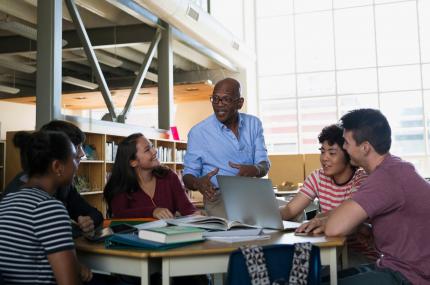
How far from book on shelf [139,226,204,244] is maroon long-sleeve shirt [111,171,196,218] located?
3.09 feet

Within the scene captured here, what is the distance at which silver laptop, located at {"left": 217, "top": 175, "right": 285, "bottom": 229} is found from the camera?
195 centimetres

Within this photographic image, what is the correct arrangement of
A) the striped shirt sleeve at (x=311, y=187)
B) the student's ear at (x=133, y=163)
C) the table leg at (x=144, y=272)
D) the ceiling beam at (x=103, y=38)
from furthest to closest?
the ceiling beam at (x=103, y=38)
the student's ear at (x=133, y=163)
the striped shirt sleeve at (x=311, y=187)
the table leg at (x=144, y=272)

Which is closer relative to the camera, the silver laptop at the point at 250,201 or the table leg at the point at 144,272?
the table leg at the point at 144,272

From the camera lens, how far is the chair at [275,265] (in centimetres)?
146

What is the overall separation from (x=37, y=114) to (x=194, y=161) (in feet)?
8.81

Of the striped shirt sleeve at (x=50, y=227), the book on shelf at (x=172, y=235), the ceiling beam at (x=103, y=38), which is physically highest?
the ceiling beam at (x=103, y=38)

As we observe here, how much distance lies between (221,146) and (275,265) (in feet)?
4.98

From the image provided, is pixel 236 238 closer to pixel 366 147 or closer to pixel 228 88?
pixel 366 147

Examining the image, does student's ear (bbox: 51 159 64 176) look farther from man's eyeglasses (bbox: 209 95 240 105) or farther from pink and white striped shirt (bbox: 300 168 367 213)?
pink and white striped shirt (bbox: 300 168 367 213)

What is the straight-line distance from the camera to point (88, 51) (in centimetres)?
611

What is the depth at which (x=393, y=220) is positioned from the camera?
5.99 ft

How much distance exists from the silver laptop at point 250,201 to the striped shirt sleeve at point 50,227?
71 centimetres

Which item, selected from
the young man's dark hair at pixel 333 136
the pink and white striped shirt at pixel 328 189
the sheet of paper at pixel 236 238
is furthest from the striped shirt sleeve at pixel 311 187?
the sheet of paper at pixel 236 238

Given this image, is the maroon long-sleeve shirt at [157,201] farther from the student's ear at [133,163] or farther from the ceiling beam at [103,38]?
the ceiling beam at [103,38]
